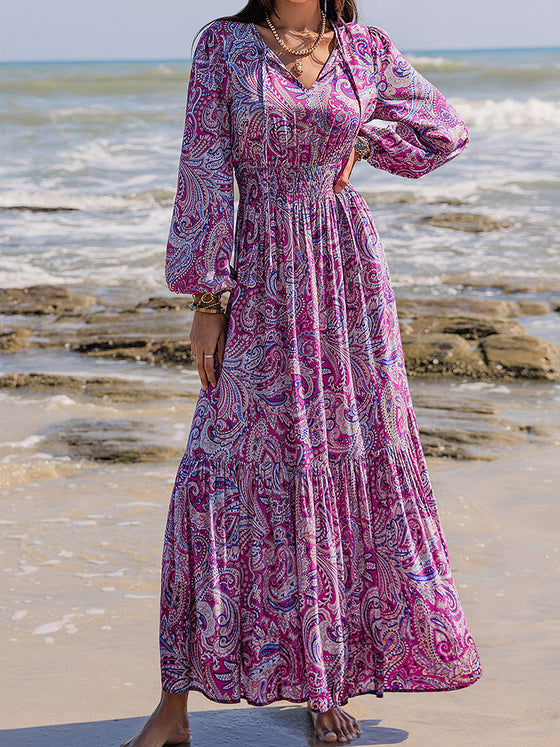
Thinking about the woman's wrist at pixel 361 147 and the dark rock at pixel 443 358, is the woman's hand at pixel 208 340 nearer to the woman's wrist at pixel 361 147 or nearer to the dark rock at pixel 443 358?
the woman's wrist at pixel 361 147

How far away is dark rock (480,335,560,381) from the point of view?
628 centimetres

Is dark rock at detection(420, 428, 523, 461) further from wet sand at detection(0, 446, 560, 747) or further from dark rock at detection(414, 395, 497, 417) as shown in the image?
dark rock at detection(414, 395, 497, 417)

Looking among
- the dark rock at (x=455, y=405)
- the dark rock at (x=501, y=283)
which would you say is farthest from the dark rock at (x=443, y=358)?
the dark rock at (x=501, y=283)

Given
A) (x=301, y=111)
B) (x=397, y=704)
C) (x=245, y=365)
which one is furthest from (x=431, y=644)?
(x=301, y=111)

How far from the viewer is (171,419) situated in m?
5.55

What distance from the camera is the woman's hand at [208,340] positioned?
2.38 m

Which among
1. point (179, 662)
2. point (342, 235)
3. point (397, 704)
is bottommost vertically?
point (397, 704)

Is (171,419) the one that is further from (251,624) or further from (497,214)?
(497,214)

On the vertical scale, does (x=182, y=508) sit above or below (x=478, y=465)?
above

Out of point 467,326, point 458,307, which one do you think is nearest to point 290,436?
point 467,326

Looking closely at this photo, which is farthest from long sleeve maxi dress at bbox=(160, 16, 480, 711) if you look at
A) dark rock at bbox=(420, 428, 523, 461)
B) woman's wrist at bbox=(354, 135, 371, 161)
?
dark rock at bbox=(420, 428, 523, 461)

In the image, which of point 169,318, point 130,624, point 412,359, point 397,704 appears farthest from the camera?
point 169,318

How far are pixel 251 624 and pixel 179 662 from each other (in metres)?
0.22

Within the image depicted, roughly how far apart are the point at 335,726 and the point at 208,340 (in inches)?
42.4
